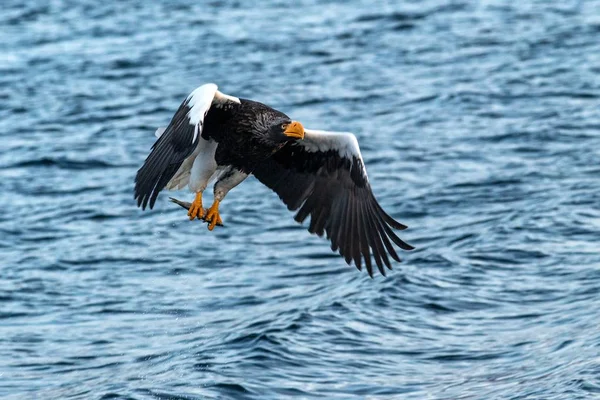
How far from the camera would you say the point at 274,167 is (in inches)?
355

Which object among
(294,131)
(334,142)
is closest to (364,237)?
(334,142)

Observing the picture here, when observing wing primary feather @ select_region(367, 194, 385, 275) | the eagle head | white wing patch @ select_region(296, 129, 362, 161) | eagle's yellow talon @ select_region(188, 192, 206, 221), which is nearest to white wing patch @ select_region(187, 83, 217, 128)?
the eagle head

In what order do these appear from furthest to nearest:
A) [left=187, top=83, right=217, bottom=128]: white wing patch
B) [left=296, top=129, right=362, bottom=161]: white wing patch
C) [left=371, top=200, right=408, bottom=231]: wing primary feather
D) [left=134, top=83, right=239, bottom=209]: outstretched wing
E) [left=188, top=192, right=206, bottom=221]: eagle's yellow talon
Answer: [left=296, top=129, right=362, bottom=161]: white wing patch < [left=371, top=200, right=408, bottom=231]: wing primary feather < [left=188, top=192, right=206, bottom=221]: eagle's yellow talon < [left=187, top=83, right=217, bottom=128]: white wing patch < [left=134, top=83, right=239, bottom=209]: outstretched wing

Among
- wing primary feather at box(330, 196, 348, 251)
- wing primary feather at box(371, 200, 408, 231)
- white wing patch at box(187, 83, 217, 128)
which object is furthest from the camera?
wing primary feather at box(330, 196, 348, 251)

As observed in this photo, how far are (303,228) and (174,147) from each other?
18.0ft

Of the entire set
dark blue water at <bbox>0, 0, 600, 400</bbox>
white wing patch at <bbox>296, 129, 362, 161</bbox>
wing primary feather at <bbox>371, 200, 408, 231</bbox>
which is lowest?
dark blue water at <bbox>0, 0, 600, 400</bbox>

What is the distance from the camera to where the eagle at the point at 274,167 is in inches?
304

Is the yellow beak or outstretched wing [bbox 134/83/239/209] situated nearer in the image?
outstretched wing [bbox 134/83/239/209]

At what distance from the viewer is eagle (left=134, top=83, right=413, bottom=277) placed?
25.3 ft

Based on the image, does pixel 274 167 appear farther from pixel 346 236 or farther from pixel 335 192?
pixel 346 236

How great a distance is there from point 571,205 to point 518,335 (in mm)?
3224

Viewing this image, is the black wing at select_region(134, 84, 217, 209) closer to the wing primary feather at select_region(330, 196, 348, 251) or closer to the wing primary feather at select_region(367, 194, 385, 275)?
the wing primary feather at select_region(330, 196, 348, 251)

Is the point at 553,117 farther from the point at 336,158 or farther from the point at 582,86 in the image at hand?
the point at 336,158

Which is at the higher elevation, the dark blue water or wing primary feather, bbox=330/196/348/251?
wing primary feather, bbox=330/196/348/251
